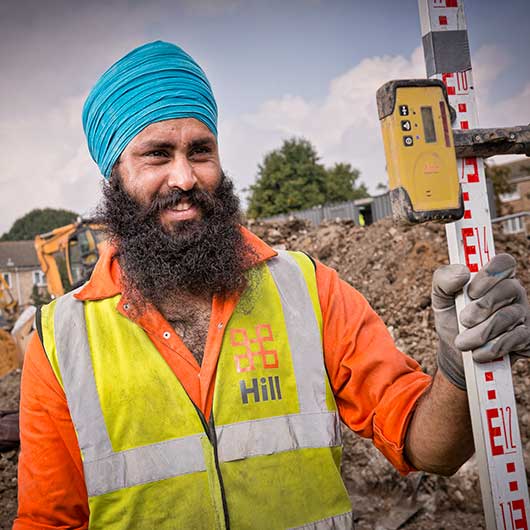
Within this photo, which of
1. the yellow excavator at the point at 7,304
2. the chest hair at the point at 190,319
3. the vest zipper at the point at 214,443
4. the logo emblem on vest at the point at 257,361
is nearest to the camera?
the vest zipper at the point at 214,443

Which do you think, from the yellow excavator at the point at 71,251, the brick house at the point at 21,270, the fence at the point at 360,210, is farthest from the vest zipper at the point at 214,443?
the brick house at the point at 21,270

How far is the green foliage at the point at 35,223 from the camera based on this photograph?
62.1 metres

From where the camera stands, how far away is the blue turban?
2209 millimetres

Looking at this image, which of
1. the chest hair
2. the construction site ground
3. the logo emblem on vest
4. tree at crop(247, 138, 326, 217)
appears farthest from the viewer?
tree at crop(247, 138, 326, 217)

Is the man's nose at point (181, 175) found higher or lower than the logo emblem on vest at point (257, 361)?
higher

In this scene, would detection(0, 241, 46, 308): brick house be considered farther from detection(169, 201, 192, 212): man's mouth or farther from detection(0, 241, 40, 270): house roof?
detection(169, 201, 192, 212): man's mouth

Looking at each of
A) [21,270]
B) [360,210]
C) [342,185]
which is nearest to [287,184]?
[342,185]

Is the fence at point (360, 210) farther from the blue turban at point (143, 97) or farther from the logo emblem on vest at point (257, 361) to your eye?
the logo emblem on vest at point (257, 361)

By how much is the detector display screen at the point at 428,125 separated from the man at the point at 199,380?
0.41m

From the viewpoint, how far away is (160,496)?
1801 mm

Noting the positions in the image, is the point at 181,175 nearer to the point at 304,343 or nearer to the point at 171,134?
the point at 171,134

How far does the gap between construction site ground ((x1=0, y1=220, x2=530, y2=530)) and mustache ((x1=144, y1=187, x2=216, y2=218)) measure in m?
0.80

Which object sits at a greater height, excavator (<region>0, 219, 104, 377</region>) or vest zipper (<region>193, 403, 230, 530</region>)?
excavator (<region>0, 219, 104, 377</region>)

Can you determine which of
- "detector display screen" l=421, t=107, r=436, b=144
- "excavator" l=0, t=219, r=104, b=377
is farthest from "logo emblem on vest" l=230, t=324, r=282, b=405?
"excavator" l=0, t=219, r=104, b=377
